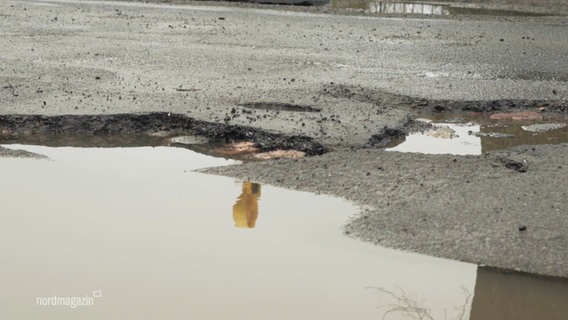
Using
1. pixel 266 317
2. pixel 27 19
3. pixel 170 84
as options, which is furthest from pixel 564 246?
pixel 27 19

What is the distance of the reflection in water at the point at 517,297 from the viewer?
4.20 metres

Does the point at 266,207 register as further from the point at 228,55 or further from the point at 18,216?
the point at 228,55

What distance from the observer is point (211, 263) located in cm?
470

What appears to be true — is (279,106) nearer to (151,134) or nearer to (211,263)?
(151,134)

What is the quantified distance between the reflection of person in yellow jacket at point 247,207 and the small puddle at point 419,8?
10.9 meters

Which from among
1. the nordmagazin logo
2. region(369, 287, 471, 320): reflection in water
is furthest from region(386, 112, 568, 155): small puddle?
the nordmagazin logo

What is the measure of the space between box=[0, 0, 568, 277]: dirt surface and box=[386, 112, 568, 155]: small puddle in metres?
0.20

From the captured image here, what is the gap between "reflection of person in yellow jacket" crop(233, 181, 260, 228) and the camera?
5.38 meters

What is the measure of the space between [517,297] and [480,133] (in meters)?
3.32

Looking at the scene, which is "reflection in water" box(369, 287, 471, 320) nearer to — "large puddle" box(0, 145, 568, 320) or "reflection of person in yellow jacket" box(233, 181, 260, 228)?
"large puddle" box(0, 145, 568, 320)

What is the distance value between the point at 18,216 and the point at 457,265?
251 centimetres

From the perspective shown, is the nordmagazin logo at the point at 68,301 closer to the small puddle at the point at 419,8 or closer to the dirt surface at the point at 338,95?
the dirt surface at the point at 338,95

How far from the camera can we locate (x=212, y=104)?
7941 millimetres

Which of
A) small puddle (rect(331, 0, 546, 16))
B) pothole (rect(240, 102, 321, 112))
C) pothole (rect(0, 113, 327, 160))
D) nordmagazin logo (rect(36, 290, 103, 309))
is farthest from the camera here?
small puddle (rect(331, 0, 546, 16))
